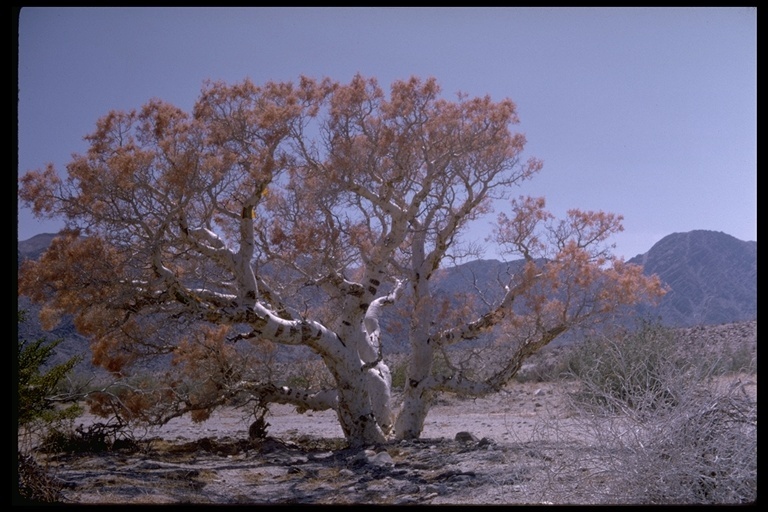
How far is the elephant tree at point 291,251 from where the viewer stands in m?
8.08

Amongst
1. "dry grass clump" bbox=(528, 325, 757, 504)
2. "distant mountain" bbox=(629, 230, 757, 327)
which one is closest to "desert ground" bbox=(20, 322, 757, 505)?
"dry grass clump" bbox=(528, 325, 757, 504)

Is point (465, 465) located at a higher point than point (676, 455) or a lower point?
lower

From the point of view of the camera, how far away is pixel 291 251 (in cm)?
1052

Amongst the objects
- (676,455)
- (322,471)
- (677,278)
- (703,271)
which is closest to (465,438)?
(322,471)

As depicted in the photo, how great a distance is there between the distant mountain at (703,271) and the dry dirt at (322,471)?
7.14 meters

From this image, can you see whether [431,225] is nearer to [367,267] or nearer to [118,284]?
[367,267]

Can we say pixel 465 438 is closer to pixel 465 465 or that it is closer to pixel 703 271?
pixel 465 465

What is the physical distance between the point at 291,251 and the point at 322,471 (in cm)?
368

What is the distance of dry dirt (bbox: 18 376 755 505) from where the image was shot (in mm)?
5922

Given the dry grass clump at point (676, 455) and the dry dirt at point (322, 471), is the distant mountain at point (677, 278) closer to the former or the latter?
the dry dirt at point (322, 471)

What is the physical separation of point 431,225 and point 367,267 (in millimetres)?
A: 2079

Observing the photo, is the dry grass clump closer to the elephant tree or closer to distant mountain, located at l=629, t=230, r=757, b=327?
the elephant tree

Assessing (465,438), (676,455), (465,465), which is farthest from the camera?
(465,438)

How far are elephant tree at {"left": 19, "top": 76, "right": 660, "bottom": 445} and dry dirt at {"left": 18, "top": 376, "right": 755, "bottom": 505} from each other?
2.81 ft
